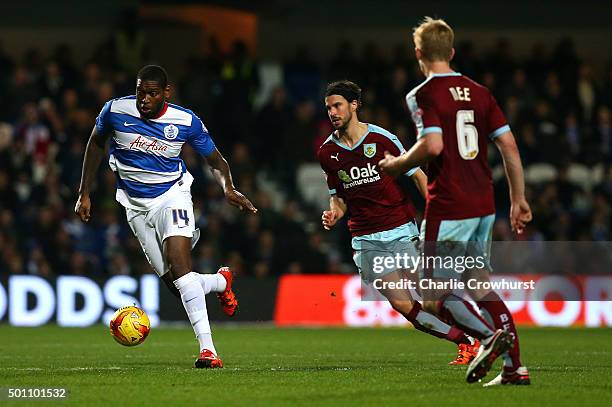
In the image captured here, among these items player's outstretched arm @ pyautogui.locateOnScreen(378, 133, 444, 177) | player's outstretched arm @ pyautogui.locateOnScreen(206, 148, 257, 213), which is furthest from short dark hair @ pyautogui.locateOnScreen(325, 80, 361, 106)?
player's outstretched arm @ pyautogui.locateOnScreen(378, 133, 444, 177)

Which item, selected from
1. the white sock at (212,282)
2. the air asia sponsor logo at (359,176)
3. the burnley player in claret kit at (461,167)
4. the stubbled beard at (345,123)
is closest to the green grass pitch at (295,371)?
the burnley player in claret kit at (461,167)

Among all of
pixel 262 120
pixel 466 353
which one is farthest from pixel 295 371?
pixel 262 120

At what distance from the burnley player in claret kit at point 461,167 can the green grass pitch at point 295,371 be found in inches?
18.0

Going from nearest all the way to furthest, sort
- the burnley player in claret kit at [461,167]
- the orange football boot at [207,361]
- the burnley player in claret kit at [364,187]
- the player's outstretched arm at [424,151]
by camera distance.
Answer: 1. the player's outstretched arm at [424,151]
2. the burnley player in claret kit at [461,167]
3. the orange football boot at [207,361]
4. the burnley player in claret kit at [364,187]

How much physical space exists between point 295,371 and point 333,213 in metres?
1.24

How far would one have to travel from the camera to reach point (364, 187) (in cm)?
998

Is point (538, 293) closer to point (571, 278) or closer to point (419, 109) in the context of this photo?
point (571, 278)

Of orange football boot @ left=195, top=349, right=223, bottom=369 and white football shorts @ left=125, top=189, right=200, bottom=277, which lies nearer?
orange football boot @ left=195, top=349, right=223, bottom=369

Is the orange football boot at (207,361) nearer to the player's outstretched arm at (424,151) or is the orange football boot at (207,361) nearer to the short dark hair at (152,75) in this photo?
the short dark hair at (152,75)

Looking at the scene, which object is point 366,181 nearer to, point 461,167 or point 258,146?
point 461,167

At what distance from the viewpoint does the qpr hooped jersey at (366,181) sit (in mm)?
9938

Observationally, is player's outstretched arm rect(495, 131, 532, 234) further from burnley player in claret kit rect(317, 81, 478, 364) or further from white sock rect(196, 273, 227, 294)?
white sock rect(196, 273, 227, 294)

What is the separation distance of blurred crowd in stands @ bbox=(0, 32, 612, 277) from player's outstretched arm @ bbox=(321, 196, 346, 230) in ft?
24.5

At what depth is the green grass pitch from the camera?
7293mm
